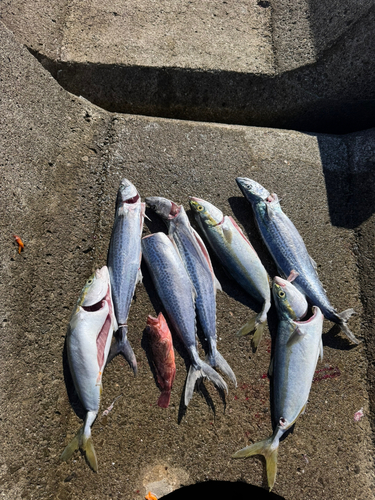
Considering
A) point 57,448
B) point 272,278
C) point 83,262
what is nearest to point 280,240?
point 272,278

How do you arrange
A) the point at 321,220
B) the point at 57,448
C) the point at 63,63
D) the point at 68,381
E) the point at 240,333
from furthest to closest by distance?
the point at 63,63 < the point at 321,220 < the point at 240,333 < the point at 68,381 < the point at 57,448

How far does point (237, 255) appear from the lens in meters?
2.82

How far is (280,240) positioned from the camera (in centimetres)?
291

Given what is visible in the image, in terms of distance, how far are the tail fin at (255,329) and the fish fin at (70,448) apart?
1.42 m

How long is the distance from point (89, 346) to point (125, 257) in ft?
2.46

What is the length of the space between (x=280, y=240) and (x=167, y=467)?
1995 millimetres

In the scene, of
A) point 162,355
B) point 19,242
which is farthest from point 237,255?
point 19,242

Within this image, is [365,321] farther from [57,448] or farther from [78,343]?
[57,448]

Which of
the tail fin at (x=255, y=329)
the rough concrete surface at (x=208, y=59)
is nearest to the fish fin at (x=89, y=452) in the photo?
the tail fin at (x=255, y=329)

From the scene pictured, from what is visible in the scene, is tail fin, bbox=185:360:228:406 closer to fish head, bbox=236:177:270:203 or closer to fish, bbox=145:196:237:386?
fish, bbox=145:196:237:386

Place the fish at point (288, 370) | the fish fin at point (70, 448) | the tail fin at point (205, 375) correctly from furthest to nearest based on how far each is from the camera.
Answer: the tail fin at point (205, 375), the fish at point (288, 370), the fish fin at point (70, 448)

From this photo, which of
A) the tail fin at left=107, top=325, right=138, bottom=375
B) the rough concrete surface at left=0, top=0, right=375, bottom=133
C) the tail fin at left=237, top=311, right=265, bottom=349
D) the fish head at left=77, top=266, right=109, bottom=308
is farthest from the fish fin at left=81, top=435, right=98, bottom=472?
the rough concrete surface at left=0, top=0, right=375, bottom=133

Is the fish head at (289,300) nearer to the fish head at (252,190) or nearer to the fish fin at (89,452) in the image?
the fish head at (252,190)

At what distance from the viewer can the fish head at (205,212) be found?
293 cm
